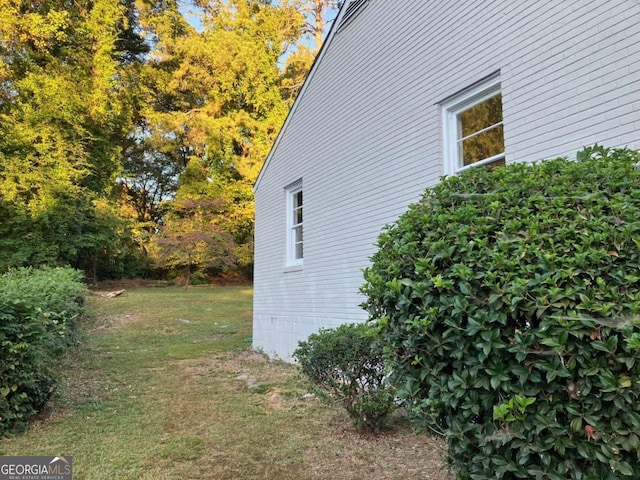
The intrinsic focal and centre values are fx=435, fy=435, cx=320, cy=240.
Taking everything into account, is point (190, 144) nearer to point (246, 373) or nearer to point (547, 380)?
point (246, 373)

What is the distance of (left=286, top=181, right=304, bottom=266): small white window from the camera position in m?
8.14

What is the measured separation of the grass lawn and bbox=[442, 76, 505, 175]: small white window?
2741 mm

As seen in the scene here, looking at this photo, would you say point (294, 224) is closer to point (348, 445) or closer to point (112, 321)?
point (348, 445)

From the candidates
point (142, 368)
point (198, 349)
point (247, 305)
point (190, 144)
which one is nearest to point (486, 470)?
point (142, 368)

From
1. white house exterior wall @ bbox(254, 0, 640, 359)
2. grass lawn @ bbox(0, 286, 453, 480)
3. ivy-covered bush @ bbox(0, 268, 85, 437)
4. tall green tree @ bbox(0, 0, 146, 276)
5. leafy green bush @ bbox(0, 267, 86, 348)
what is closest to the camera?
grass lawn @ bbox(0, 286, 453, 480)

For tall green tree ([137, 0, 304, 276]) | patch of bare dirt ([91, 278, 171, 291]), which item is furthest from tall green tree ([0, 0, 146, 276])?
tall green tree ([137, 0, 304, 276])

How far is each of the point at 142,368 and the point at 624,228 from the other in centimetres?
686

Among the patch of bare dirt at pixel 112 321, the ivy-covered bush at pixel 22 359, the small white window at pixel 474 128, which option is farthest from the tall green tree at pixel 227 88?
the ivy-covered bush at pixel 22 359

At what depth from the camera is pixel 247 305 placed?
15.9 metres

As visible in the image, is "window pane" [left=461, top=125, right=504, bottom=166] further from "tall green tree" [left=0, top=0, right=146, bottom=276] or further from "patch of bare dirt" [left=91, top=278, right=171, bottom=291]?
"patch of bare dirt" [left=91, top=278, right=171, bottom=291]

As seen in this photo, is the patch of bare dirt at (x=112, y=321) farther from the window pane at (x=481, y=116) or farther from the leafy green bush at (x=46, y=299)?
the window pane at (x=481, y=116)

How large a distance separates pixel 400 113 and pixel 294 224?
3480 mm

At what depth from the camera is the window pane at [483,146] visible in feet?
14.0

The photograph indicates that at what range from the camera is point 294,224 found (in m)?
8.29
